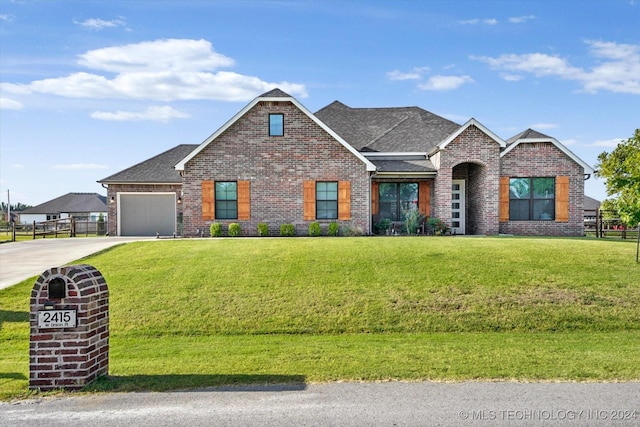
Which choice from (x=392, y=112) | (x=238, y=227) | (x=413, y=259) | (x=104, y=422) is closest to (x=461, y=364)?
(x=104, y=422)

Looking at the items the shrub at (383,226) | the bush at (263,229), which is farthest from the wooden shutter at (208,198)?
the shrub at (383,226)

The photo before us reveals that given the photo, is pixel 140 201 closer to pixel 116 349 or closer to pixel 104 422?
pixel 116 349

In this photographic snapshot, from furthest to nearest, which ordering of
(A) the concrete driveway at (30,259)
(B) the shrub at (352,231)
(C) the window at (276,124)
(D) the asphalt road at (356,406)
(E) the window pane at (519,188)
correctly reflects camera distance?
(E) the window pane at (519,188) < (C) the window at (276,124) < (B) the shrub at (352,231) < (A) the concrete driveway at (30,259) < (D) the asphalt road at (356,406)

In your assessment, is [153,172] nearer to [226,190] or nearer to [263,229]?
[226,190]

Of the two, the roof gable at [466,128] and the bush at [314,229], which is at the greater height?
the roof gable at [466,128]

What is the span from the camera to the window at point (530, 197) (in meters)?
22.0

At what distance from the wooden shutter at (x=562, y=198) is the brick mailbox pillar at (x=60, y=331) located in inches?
804

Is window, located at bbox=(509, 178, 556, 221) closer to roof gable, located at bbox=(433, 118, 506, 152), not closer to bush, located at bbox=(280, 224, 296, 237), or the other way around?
roof gable, located at bbox=(433, 118, 506, 152)

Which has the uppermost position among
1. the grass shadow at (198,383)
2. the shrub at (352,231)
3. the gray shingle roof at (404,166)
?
the gray shingle roof at (404,166)

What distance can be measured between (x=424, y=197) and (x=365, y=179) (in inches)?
123

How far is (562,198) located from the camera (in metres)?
21.9

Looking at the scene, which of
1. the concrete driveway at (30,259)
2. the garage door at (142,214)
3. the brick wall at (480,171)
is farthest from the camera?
the garage door at (142,214)

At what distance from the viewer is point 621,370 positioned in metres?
6.72

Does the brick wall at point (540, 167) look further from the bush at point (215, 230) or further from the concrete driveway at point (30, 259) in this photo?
the concrete driveway at point (30, 259)
